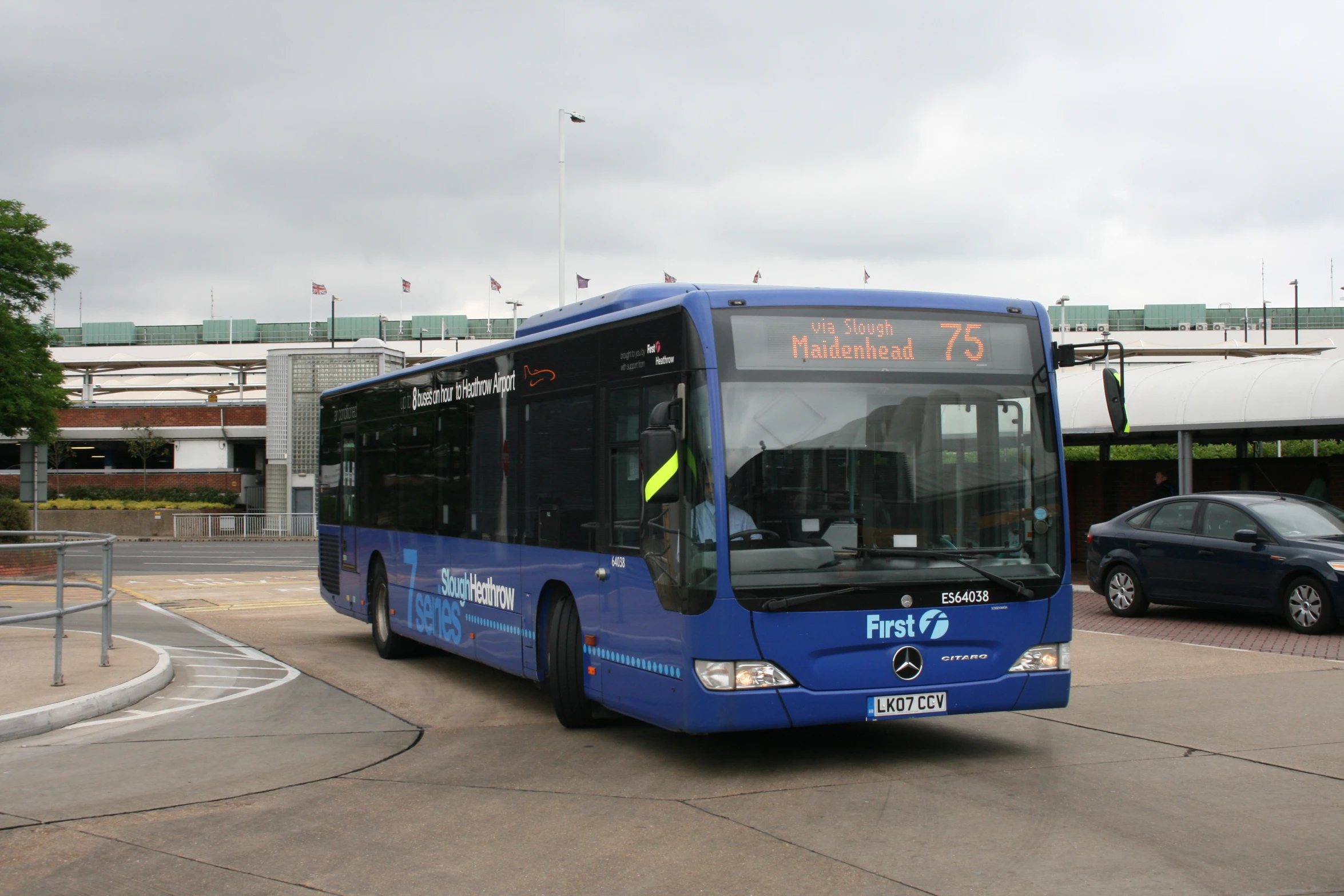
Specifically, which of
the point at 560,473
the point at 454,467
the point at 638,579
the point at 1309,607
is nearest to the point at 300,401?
the point at 454,467

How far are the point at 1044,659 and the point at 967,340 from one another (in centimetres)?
212

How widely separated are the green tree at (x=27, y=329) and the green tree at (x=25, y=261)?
0.6 inches

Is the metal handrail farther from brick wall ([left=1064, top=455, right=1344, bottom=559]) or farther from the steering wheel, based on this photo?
brick wall ([left=1064, top=455, right=1344, bottom=559])

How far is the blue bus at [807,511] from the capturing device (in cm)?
789

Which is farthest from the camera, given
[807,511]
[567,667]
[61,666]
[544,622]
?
[61,666]

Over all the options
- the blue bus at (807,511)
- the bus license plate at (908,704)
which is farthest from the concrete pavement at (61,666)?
the bus license plate at (908,704)

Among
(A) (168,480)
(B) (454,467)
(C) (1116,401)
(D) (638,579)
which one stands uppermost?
(A) (168,480)

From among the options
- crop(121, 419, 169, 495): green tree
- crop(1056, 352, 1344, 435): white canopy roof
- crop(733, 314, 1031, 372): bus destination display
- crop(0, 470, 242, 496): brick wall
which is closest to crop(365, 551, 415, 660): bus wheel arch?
crop(733, 314, 1031, 372): bus destination display

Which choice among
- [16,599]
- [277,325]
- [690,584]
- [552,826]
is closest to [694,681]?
[690,584]

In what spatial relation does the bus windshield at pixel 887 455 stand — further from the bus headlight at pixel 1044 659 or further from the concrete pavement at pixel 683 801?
the concrete pavement at pixel 683 801

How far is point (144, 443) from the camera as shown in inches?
2429

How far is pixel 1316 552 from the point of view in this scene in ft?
49.8

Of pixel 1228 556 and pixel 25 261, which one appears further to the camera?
pixel 25 261

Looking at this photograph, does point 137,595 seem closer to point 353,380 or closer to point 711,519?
point 711,519
